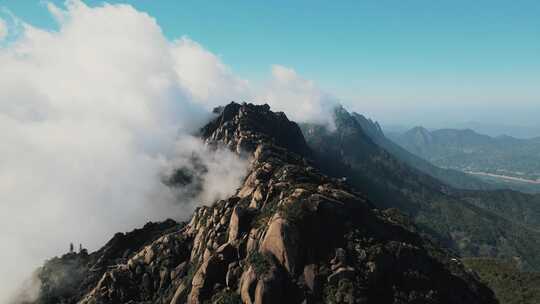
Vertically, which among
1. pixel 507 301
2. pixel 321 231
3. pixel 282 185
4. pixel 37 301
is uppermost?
pixel 282 185

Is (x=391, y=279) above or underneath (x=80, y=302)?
above

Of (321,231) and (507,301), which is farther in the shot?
(507,301)

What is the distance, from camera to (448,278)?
116312mm

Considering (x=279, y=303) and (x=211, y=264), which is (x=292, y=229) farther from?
(x=211, y=264)

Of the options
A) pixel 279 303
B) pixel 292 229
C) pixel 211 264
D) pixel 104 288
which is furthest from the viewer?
pixel 104 288

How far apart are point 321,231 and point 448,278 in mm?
37751

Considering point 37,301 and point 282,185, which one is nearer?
point 282,185

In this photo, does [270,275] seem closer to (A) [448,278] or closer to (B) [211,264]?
(B) [211,264]

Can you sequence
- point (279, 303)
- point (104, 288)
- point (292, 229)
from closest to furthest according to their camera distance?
point (279, 303) → point (292, 229) → point (104, 288)

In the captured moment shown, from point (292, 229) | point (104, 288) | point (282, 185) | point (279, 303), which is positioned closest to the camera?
point (279, 303)

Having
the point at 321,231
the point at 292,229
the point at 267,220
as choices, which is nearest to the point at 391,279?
the point at 321,231

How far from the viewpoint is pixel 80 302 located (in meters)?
153

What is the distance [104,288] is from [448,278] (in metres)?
104

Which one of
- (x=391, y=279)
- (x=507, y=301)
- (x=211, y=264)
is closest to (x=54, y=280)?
(x=211, y=264)
